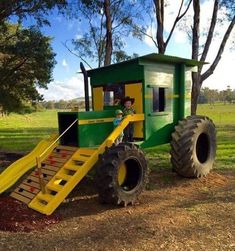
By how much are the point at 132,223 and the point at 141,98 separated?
3.39 meters

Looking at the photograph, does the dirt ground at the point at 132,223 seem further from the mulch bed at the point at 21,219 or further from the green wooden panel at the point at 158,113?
the green wooden panel at the point at 158,113

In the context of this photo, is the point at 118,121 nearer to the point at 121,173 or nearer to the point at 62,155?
the point at 121,173

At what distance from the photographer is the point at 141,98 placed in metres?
8.77

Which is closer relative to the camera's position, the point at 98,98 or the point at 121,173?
the point at 121,173

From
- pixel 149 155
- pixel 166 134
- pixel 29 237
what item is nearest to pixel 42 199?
pixel 29 237

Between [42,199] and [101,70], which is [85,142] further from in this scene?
[101,70]

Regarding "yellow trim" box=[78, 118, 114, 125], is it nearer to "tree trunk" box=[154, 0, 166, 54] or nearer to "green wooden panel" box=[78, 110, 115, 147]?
"green wooden panel" box=[78, 110, 115, 147]

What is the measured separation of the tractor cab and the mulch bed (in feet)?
6.43

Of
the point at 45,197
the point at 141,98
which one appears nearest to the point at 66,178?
the point at 45,197

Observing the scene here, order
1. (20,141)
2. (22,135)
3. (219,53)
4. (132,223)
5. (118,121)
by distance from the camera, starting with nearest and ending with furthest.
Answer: (132,223) < (118,121) < (219,53) < (20,141) < (22,135)

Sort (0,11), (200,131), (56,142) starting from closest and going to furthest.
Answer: (56,142) → (200,131) → (0,11)

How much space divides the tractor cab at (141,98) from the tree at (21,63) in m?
6.49

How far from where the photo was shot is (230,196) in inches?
315

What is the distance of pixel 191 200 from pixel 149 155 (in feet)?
19.3
